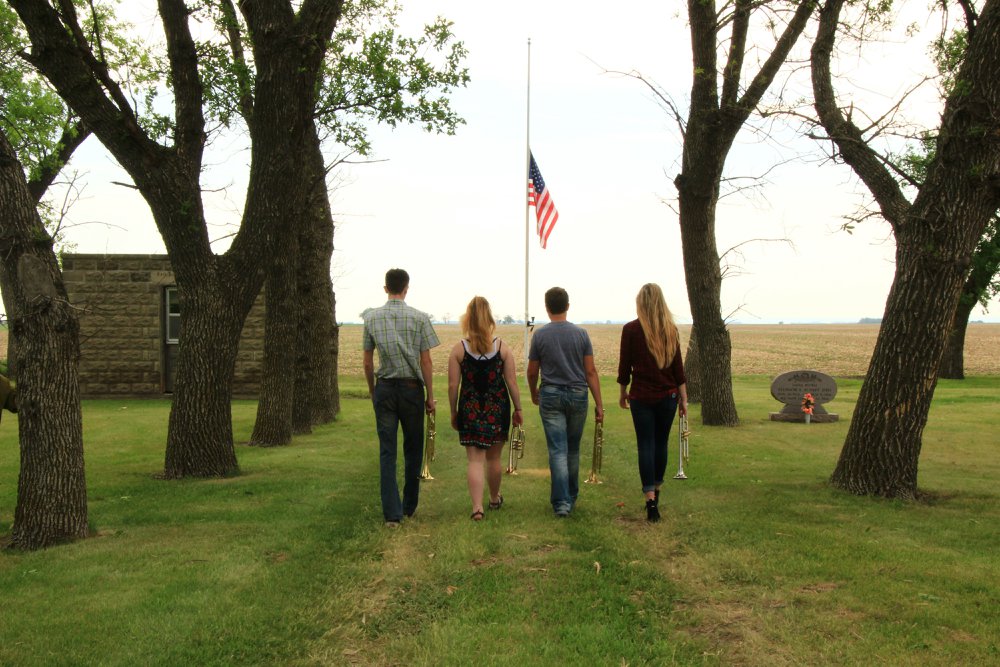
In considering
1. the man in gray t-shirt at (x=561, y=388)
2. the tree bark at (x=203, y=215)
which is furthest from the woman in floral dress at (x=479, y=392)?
the tree bark at (x=203, y=215)

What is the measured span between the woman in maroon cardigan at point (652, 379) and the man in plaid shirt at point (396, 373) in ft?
5.86

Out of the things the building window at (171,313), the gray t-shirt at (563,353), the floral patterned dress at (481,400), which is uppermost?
the building window at (171,313)

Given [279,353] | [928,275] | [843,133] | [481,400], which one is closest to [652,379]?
[481,400]

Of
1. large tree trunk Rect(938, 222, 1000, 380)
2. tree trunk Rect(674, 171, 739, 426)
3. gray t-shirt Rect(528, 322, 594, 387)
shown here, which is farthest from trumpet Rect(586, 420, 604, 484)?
large tree trunk Rect(938, 222, 1000, 380)

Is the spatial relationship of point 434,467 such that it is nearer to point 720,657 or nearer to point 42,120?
point 720,657

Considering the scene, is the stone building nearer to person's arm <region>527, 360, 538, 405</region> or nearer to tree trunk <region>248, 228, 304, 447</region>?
tree trunk <region>248, 228, 304, 447</region>

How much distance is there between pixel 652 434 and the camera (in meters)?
8.44

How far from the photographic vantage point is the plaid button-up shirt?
811 centimetres

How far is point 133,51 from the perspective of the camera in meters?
23.6

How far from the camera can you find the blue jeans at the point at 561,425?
841cm

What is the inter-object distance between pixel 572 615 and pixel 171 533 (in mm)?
3966

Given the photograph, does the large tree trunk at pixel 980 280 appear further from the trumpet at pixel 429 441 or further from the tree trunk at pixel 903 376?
the trumpet at pixel 429 441

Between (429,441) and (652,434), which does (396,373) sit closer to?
(429,441)

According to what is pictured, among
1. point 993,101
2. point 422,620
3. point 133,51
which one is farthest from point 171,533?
point 133,51
